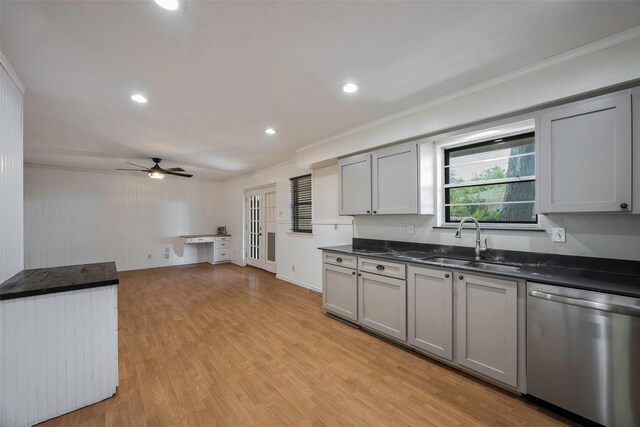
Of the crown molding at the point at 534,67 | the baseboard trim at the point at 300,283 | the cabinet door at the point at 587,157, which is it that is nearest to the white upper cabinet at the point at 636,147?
the cabinet door at the point at 587,157

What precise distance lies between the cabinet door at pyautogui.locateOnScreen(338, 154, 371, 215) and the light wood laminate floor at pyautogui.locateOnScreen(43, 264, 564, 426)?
1509mm

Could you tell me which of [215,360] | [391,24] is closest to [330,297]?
[215,360]

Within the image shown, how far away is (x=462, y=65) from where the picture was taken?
2.04m

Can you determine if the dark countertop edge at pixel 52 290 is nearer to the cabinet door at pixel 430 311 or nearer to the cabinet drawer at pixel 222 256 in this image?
the cabinet door at pixel 430 311

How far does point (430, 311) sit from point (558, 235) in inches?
48.5

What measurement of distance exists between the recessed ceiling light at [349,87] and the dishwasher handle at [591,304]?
215 centimetres

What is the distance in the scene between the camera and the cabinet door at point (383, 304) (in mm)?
2609

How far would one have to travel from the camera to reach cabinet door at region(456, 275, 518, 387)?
6.30 feet

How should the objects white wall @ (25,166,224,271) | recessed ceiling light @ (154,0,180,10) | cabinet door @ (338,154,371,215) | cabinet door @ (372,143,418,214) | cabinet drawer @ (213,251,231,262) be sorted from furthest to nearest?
cabinet drawer @ (213,251,231,262)
white wall @ (25,166,224,271)
cabinet door @ (338,154,371,215)
cabinet door @ (372,143,418,214)
recessed ceiling light @ (154,0,180,10)

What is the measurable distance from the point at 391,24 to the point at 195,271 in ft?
21.5

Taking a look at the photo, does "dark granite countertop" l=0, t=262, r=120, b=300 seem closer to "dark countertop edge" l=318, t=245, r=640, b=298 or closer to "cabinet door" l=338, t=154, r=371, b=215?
"cabinet door" l=338, t=154, r=371, b=215

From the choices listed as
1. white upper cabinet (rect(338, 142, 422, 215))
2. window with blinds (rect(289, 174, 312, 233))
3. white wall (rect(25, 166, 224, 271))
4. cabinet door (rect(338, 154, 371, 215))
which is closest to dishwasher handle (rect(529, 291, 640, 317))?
white upper cabinet (rect(338, 142, 422, 215))

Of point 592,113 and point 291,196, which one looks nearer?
point 592,113

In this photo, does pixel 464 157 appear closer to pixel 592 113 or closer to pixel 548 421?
pixel 592 113
